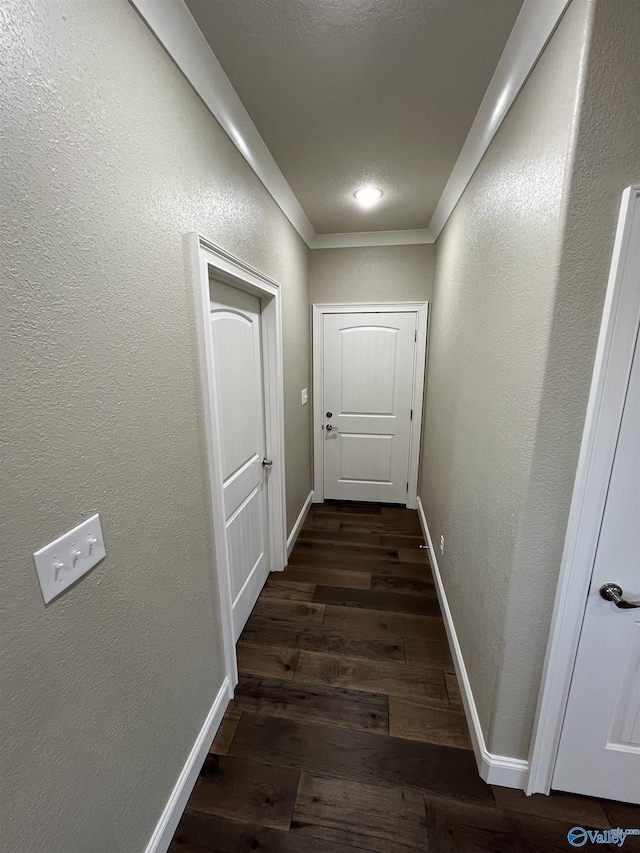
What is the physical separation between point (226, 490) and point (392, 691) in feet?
4.03

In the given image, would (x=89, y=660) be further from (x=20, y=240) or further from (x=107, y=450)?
(x=20, y=240)

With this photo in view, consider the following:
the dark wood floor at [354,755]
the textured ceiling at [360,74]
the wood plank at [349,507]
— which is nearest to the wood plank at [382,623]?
the dark wood floor at [354,755]

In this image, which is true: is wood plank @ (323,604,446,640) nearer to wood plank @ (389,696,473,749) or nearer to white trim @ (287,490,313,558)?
wood plank @ (389,696,473,749)

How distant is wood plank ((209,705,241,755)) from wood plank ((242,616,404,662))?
0.38m

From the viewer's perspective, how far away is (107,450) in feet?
2.73

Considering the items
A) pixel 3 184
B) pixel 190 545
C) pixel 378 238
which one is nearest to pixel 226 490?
pixel 190 545

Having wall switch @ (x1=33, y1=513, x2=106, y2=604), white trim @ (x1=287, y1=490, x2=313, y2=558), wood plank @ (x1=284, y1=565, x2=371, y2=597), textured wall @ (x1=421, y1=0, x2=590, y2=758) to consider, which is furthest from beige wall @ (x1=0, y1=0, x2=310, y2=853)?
white trim @ (x1=287, y1=490, x2=313, y2=558)

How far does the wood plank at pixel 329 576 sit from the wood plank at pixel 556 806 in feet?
3.81

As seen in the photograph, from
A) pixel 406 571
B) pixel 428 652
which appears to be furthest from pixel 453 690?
pixel 406 571

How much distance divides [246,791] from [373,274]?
10.7 ft

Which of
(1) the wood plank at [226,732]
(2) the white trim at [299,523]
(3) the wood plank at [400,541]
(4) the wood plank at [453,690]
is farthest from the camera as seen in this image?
(3) the wood plank at [400,541]

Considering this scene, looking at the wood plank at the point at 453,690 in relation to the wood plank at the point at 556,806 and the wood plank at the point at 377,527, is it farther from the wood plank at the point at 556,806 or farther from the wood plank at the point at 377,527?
the wood plank at the point at 377,527

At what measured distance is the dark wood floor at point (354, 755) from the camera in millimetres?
1145

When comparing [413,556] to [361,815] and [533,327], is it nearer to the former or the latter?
[361,815]
